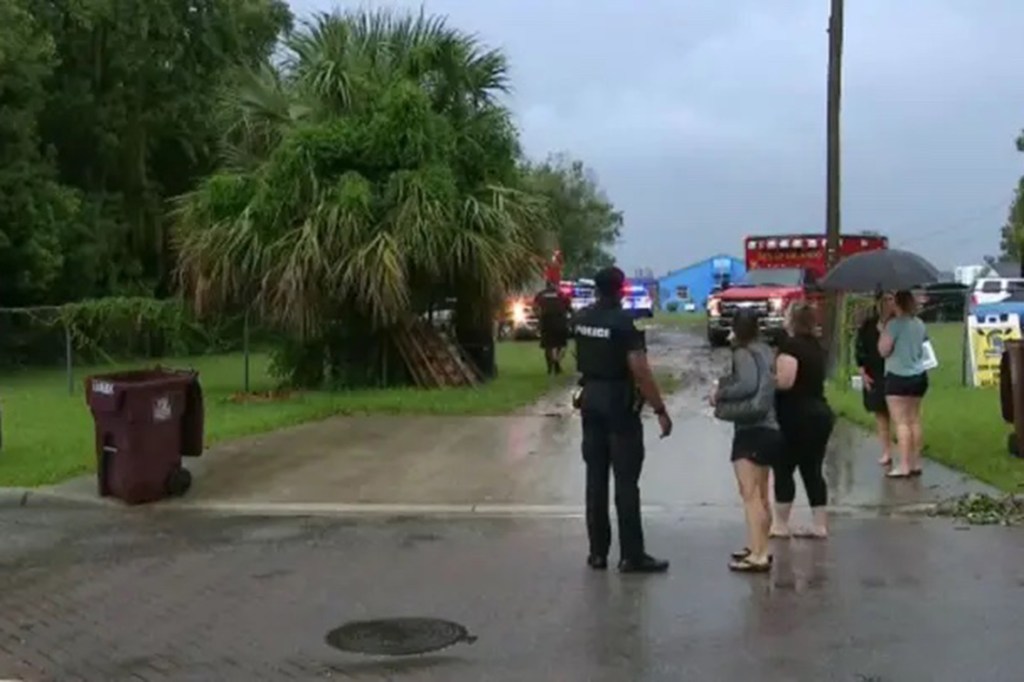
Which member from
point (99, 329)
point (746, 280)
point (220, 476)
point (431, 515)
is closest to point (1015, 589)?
point (431, 515)

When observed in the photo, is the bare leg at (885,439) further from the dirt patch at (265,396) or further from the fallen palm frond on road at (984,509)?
the dirt patch at (265,396)

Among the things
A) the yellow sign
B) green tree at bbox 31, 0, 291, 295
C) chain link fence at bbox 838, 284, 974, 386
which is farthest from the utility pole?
green tree at bbox 31, 0, 291, 295

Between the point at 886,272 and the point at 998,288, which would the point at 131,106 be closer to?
the point at 998,288

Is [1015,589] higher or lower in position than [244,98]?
lower

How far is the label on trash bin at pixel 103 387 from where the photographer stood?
1116 cm

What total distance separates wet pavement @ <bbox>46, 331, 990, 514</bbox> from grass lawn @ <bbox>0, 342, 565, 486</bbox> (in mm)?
623

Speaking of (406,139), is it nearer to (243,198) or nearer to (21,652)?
(243,198)

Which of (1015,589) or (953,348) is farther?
(953,348)

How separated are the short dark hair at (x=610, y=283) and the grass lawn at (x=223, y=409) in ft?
20.8

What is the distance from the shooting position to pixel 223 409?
720 inches

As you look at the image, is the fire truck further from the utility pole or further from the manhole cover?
the manhole cover

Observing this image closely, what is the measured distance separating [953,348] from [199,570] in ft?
75.6

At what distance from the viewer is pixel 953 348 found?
28531mm

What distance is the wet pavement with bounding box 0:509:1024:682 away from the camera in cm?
629
